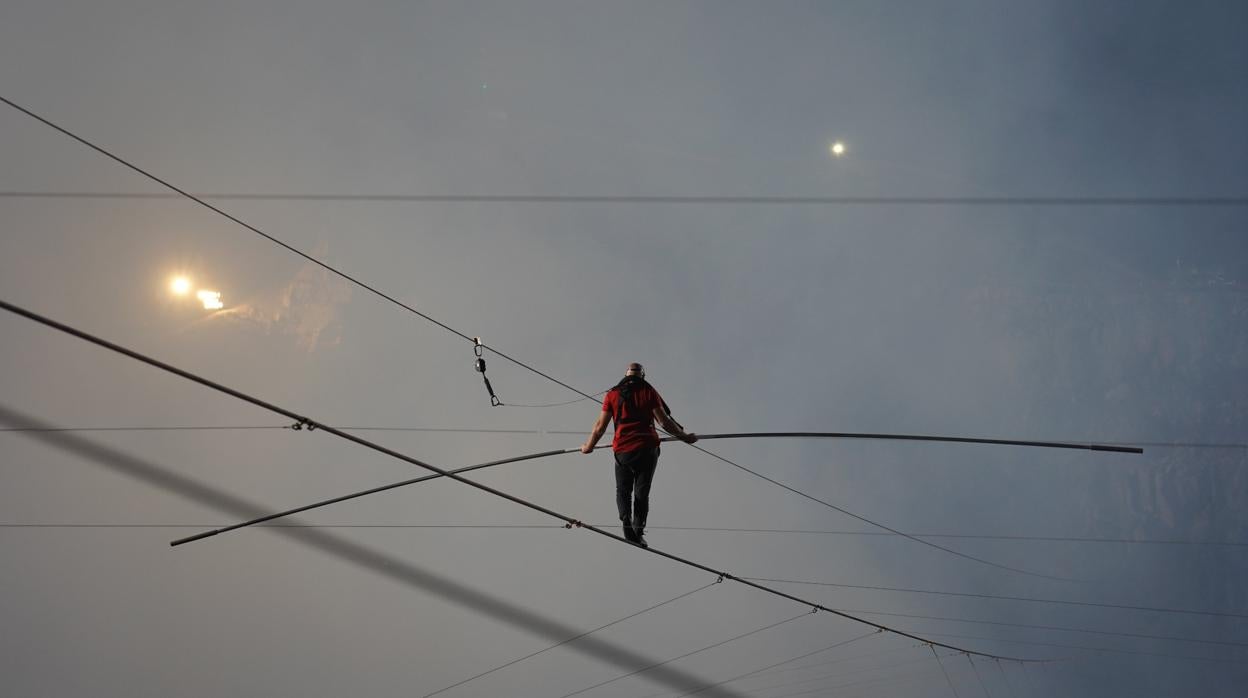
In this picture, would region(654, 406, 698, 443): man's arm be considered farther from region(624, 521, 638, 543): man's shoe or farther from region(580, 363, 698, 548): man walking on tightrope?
region(624, 521, 638, 543): man's shoe

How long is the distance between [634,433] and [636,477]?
1.27 feet

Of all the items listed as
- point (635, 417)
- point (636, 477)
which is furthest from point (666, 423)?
point (636, 477)

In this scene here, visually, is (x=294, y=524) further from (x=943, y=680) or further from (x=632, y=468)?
(x=943, y=680)

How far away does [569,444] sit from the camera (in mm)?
16391

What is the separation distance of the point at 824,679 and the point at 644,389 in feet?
38.2

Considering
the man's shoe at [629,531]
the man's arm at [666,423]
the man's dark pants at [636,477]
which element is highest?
the man's arm at [666,423]

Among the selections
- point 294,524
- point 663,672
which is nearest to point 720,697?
point 663,672

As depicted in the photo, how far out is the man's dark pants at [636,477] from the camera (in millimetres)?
6777

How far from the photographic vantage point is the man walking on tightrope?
6723 millimetres

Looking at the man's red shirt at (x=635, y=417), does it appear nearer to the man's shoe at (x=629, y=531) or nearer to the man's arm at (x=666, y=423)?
the man's arm at (x=666, y=423)

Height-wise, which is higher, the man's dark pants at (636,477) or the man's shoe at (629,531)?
the man's dark pants at (636,477)

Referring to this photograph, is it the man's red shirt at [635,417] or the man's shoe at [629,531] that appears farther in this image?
the man's shoe at [629,531]

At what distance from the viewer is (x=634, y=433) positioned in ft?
22.2

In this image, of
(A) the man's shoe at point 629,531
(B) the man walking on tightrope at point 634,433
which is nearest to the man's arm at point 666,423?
(B) the man walking on tightrope at point 634,433
